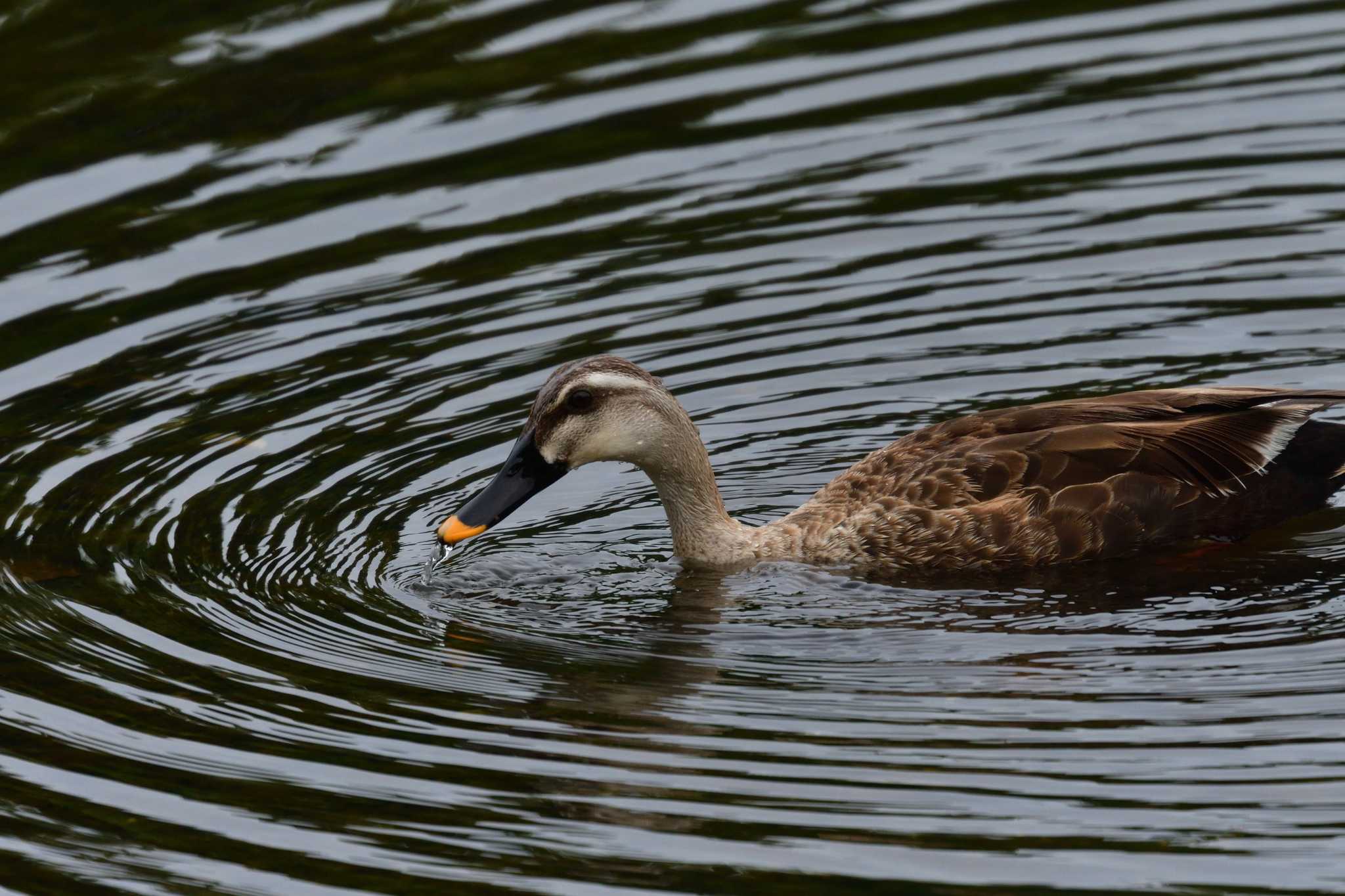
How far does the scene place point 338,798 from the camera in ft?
27.8

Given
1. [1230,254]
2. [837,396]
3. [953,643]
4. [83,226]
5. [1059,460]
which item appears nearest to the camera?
[953,643]

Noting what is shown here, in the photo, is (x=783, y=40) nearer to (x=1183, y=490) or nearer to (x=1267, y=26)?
(x=1267, y=26)

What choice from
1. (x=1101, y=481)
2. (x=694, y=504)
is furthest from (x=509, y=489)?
(x=1101, y=481)

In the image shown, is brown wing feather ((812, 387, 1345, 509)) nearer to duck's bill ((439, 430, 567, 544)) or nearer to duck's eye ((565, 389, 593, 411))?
duck's eye ((565, 389, 593, 411))

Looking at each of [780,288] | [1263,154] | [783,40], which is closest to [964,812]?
[780,288]

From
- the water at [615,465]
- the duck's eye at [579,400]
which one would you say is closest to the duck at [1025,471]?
the duck's eye at [579,400]

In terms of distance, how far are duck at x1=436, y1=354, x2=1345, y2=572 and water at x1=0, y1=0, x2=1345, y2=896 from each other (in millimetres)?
252

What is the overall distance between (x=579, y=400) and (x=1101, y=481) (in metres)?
2.61

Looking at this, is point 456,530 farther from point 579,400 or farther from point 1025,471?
point 1025,471

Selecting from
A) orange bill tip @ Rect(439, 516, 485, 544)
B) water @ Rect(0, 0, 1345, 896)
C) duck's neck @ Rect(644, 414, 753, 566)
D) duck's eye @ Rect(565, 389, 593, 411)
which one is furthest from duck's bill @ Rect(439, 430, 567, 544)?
duck's neck @ Rect(644, 414, 753, 566)

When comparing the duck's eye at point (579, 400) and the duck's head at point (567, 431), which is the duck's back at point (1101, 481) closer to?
the duck's head at point (567, 431)

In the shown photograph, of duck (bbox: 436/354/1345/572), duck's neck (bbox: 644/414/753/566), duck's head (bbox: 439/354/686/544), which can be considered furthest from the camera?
duck's neck (bbox: 644/414/753/566)

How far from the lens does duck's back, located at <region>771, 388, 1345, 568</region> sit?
11039 millimetres

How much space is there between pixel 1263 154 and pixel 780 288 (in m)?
3.77
